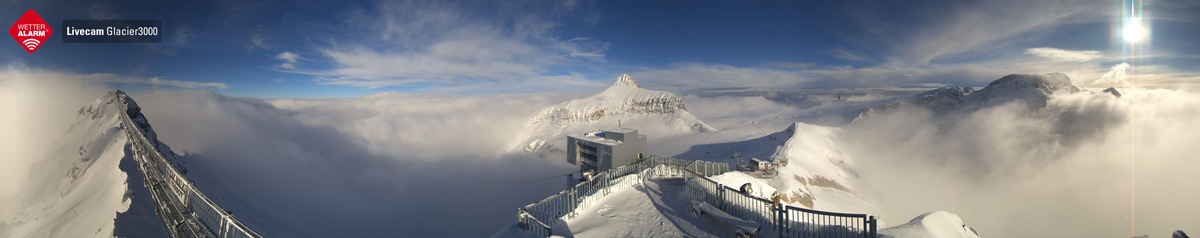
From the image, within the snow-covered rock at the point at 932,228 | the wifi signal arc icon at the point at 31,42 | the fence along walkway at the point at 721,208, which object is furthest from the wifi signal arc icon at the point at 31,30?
the snow-covered rock at the point at 932,228

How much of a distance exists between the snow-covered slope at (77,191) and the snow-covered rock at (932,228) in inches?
1181

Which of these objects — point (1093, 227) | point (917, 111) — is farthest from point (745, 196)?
point (917, 111)

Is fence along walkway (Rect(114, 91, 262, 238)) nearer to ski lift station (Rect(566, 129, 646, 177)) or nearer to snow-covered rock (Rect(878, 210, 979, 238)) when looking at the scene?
snow-covered rock (Rect(878, 210, 979, 238))

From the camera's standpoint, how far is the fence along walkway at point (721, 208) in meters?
10.3

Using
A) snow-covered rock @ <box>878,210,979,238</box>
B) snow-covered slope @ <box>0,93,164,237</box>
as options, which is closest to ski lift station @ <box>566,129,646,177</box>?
snow-covered rock @ <box>878,210,979,238</box>

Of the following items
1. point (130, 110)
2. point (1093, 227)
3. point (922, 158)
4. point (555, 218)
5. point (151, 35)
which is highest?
point (151, 35)

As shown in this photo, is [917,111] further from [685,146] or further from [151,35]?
[151,35]

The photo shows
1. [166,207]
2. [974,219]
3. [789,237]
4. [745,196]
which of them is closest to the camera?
[789,237]

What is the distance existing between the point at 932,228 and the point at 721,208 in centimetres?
562

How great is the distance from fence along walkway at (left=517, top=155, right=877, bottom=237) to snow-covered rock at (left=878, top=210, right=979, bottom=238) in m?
0.71

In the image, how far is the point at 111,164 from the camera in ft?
97.2

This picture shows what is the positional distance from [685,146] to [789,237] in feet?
323

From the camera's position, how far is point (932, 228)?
10594 millimetres

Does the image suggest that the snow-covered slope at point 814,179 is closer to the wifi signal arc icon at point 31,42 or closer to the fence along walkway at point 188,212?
the fence along walkway at point 188,212
